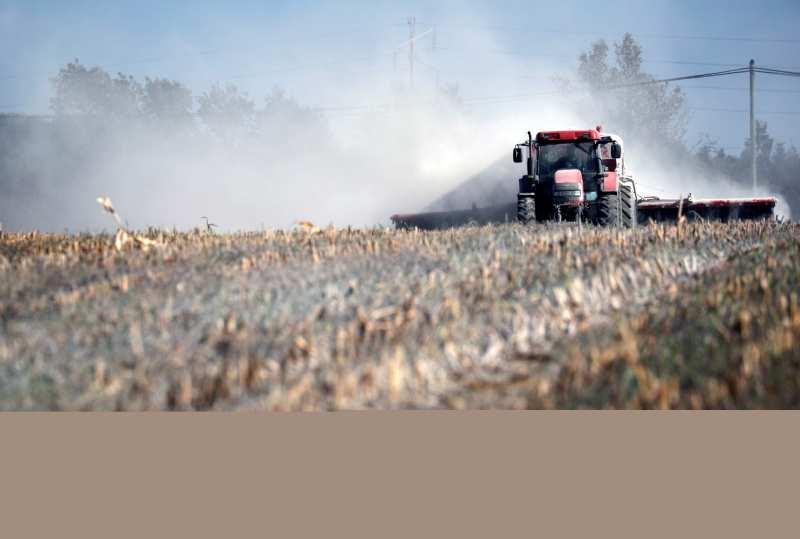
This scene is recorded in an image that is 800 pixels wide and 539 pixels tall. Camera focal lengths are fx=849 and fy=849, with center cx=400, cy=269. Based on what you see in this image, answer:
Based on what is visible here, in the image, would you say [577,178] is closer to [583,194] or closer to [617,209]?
[583,194]

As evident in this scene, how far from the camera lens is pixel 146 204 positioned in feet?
126

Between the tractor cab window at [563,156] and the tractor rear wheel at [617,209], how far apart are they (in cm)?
99

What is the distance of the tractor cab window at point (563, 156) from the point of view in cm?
1798

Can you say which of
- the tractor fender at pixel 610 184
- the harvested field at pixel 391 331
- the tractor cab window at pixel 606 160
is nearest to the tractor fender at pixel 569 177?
the tractor fender at pixel 610 184

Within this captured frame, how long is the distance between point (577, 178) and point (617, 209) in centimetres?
107

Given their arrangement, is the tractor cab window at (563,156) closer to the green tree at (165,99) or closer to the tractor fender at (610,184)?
the tractor fender at (610,184)

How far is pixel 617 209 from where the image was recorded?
1688cm

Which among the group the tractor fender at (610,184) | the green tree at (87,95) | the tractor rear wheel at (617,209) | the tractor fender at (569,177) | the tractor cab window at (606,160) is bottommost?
the tractor rear wheel at (617,209)

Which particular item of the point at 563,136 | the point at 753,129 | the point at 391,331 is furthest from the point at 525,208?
the point at 753,129

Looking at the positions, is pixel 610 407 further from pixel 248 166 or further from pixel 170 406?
pixel 248 166

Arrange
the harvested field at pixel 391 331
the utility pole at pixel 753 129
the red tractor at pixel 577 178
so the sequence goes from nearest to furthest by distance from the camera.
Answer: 1. the harvested field at pixel 391 331
2. the red tractor at pixel 577 178
3. the utility pole at pixel 753 129

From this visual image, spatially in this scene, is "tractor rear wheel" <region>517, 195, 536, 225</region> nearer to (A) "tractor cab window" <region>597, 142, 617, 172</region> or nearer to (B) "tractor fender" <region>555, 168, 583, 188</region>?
(B) "tractor fender" <region>555, 168, 583, 188</region>

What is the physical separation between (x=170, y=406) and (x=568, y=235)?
6.71 meters

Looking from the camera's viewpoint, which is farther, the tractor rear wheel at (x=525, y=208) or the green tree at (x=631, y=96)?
the green tree at (x=631, y=96)
